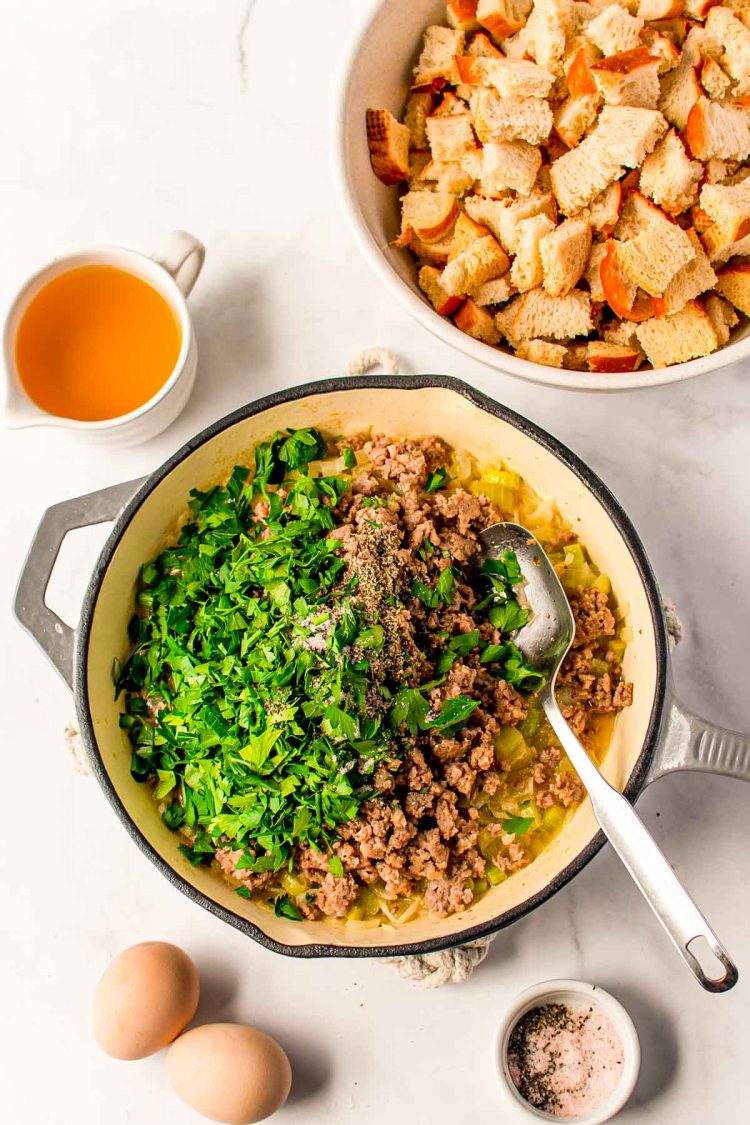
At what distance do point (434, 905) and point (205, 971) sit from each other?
808mm

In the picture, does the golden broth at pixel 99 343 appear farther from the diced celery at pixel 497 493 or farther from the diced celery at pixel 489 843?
the diced celery at pixel 489 843

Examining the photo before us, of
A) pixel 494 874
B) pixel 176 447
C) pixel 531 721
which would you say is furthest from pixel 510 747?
pixel 176 447

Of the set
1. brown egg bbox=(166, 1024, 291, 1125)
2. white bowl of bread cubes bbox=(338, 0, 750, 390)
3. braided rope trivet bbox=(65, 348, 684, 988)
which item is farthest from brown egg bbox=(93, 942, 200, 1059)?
white bowl of bread cubes bbox=(338, 0, 750, 390)

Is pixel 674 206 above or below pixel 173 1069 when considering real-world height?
above

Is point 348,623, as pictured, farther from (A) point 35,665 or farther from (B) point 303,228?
(B) point 303,228

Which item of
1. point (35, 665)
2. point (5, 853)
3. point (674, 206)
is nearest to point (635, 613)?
point (674, 206)

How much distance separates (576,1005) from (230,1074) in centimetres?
87

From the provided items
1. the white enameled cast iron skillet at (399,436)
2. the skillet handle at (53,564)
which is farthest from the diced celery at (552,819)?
the skillet handle at (53,564)

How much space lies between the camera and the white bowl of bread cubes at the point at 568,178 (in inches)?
82.1

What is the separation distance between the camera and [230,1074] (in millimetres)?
2367

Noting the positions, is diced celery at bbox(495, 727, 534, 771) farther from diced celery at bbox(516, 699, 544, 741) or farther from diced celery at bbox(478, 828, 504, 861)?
diced celery at bbox(478, 828, 504, 861)

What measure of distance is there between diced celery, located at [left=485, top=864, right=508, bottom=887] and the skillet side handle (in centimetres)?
41

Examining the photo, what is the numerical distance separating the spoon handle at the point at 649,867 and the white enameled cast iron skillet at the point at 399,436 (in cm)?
4

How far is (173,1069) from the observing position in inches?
95.9
